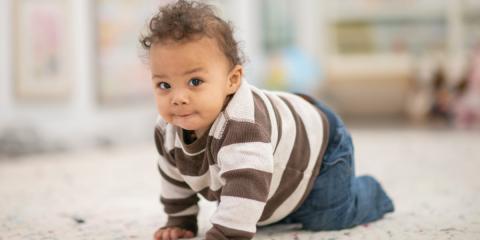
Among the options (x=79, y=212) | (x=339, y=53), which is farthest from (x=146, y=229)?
(x=339, y=53)

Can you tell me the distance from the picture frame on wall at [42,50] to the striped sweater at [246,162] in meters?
1.29

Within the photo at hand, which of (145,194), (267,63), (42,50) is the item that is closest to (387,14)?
(267,63)

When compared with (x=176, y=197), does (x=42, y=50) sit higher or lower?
higher

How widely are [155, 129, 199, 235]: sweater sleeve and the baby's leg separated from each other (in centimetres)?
17

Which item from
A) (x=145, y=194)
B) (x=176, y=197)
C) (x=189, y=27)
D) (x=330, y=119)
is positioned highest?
(x=189, y=27)

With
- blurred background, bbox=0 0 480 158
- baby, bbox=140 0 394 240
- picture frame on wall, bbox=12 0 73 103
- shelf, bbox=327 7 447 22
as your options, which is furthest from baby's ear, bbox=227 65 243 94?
shelf, bbox=327 7 447 22

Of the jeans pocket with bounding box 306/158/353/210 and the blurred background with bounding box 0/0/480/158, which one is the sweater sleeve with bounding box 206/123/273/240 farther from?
the blurred background with bounding box 0/0/480/158

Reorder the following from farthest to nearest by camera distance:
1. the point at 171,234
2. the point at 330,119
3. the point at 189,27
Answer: the point at 330,119 → the point at 171,234 → the point at 189,27

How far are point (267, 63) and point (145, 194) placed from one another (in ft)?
6.71

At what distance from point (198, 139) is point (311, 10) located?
2444 mm

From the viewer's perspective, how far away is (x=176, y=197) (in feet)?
2.91

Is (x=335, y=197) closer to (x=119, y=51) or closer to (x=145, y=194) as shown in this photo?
(x=145, y=194)

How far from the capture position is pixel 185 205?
35.2 inches

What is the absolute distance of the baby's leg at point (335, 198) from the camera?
2.97ft
